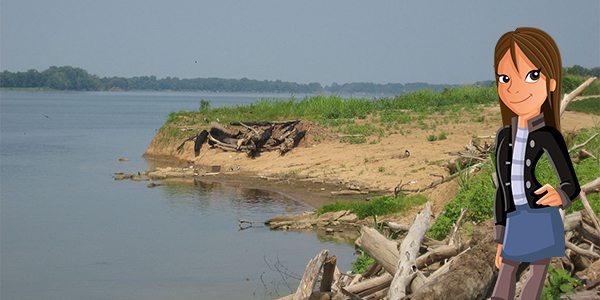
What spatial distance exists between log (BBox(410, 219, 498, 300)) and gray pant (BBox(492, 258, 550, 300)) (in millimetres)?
998

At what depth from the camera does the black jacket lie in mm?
3656

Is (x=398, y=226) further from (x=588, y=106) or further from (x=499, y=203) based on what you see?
(x=588, y=106)

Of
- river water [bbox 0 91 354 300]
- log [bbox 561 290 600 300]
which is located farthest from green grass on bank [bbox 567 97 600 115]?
log [bbox 561 290 600 300]

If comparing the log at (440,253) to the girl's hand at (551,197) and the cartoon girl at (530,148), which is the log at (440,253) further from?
the girl's hand at (551,197)

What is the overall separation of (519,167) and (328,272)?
9.71ft

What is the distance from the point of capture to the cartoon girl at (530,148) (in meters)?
3.73

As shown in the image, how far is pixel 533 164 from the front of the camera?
12.4 feet

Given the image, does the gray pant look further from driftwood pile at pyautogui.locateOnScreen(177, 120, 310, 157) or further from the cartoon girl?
driftwood pile at pyautogui.locateOnScreen(177, 120, 310, 157)

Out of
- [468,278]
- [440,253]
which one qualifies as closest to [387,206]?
[440,253]

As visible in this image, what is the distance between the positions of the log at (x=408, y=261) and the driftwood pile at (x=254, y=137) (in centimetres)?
1469

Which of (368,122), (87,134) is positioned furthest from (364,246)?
(87,134)

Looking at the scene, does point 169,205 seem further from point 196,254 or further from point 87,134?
point 87,134

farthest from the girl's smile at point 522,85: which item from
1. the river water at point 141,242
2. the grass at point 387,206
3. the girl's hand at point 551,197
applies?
the grass at point 387,206

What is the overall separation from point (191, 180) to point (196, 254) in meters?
8.06
